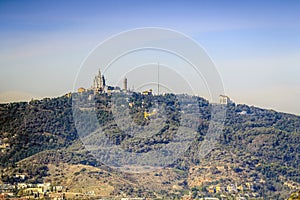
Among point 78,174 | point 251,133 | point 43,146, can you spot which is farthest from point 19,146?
point 251,133

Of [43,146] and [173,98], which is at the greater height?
[173,98]

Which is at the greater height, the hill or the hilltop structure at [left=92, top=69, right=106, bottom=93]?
the hilltop structure at [left=92, top=69, right=106, bottom=93]

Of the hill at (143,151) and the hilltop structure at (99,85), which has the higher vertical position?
the hilltop structure at (99,85)

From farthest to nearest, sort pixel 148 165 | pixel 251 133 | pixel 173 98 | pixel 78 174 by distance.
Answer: pixel 251 133, pixel 173 98, pixel 148 165, pixel 78 174

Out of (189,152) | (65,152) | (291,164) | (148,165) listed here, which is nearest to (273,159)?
(291,164)

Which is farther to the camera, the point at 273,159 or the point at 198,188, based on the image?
the point at 273,159

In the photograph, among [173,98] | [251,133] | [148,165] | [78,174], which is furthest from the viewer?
[251,133]

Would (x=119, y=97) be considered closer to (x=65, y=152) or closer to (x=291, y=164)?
(x=65, y=152)
